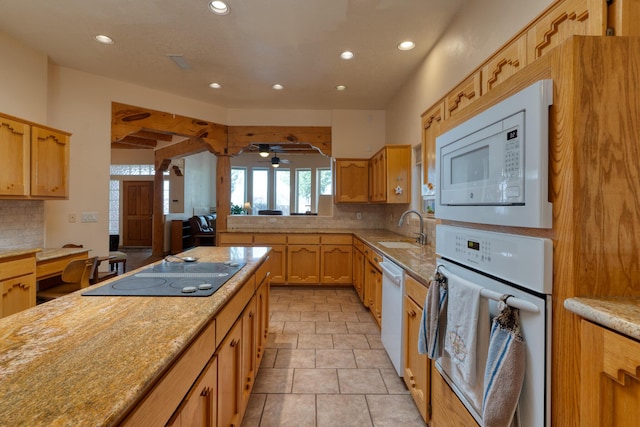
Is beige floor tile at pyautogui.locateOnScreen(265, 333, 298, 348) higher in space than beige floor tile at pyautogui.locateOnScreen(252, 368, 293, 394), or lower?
higher

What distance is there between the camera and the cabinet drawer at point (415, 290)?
1.60 metres

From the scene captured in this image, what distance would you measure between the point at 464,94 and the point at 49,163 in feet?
12.9

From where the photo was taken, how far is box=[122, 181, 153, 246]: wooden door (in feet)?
A: 27.8

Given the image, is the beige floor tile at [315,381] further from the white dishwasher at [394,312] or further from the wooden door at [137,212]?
the wooden door at [137,212]

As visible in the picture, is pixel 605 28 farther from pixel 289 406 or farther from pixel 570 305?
pixel 289 406

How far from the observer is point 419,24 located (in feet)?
8.73

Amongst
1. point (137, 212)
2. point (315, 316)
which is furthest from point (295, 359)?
point (137, 212)

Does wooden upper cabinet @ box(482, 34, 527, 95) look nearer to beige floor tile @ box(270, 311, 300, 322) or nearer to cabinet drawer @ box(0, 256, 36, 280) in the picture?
beige floor tile @ box(270, 311, 300, 322)

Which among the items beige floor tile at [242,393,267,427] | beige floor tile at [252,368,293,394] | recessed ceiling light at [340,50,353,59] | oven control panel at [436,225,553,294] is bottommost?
beige floor tile at [242,393,267,427]

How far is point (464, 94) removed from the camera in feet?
6.58

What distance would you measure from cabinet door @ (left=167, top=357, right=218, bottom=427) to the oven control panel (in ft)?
3.52

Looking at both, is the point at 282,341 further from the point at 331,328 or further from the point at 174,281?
the point at 174,281

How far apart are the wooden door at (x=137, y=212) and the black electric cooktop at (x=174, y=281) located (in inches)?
304

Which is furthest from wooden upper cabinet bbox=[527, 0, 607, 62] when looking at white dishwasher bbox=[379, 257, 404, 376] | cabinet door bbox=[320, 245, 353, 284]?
cabinet door bbox=[320, 245, 353, 284]
